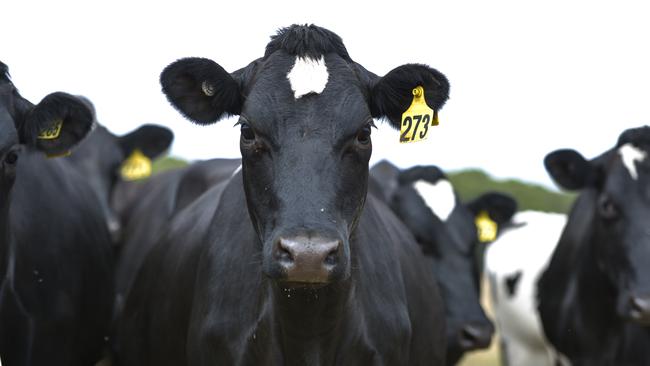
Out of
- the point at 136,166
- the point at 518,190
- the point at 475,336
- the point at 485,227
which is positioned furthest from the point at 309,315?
the point at 518,190

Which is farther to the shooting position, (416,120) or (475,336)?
(475,336)

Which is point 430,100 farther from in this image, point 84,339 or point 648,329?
point 648,329

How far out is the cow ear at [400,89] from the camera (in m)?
4.95

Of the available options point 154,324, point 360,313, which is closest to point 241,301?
point 360,313

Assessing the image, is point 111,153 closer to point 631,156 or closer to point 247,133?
point 631,156

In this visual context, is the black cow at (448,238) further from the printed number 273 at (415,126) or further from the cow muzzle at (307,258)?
the cow muzzle at (307,258)

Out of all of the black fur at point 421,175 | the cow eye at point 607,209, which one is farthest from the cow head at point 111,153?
the cow eye at point 607,209

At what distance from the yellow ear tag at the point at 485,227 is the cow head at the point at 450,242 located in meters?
0.30

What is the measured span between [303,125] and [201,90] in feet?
1.95

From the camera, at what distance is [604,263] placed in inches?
303

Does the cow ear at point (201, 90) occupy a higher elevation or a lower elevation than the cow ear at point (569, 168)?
higher

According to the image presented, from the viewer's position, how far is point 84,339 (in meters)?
6.83

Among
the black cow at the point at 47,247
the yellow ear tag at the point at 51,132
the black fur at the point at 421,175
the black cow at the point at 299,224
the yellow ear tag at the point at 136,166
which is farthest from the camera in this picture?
the yellow ear tag at the point at 136,166

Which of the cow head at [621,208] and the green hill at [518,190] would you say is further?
the green hill at [518,190]
